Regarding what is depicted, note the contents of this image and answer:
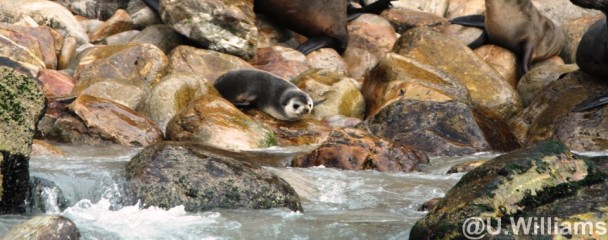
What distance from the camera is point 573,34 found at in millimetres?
16453

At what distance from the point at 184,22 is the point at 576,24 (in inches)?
289

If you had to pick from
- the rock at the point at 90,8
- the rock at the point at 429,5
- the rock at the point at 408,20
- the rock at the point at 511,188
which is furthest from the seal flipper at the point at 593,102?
the rock at the point at 429,5

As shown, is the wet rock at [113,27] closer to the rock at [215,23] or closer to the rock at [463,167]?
the rock at [215,23]

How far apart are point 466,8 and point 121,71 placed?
27.1ft

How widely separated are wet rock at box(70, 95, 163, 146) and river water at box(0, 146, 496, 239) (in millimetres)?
1018

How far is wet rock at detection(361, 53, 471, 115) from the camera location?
37.8 ft

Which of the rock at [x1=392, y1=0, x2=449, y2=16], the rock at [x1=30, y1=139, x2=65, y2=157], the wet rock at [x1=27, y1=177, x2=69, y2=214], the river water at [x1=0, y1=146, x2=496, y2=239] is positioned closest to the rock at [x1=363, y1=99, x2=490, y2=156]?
the river water at [x1=0, y1=146, x2=496, y2=239]

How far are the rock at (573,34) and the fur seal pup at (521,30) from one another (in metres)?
0.38

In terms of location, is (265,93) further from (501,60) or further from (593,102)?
(501,60)

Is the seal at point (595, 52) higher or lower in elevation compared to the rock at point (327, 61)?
higher

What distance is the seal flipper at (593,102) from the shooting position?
10398 millimetres

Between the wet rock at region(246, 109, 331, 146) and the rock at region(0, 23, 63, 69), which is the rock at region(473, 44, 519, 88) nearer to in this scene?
the wet rock at region(246, 109, 331, 146)

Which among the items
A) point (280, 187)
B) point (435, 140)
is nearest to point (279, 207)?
point (280, 187)

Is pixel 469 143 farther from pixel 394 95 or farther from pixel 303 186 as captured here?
pixel 303 186
